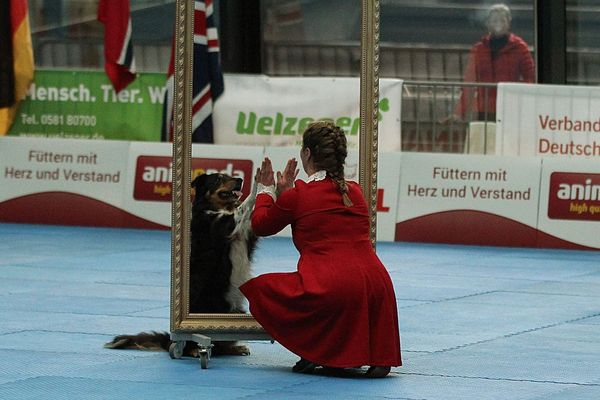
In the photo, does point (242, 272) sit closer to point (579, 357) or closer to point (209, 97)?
point (579, 357)

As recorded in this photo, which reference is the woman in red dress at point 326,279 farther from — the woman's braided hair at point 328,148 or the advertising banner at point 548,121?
the advertising banner at point 548,121

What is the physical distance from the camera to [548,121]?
57.3ft

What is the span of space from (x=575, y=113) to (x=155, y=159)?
17.0 ft

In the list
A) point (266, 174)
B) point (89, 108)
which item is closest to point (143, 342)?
point (266, 174)

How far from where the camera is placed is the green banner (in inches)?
756

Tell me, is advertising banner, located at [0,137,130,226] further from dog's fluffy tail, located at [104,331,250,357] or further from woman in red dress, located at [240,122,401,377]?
woman in red dress, located at [240,122,401,377]

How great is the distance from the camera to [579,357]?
9.08 metres

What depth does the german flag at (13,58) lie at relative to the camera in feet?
64.1

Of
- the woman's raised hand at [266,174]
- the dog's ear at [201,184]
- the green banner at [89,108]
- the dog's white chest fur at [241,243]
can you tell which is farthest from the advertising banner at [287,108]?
the woman's raised hand at [266,174]

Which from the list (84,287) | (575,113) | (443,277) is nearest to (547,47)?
(575,113)

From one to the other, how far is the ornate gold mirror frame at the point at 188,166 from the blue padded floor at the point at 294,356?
232mm

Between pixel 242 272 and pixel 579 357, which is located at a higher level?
pixel 242 272

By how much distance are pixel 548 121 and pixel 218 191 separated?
9523 millimetres

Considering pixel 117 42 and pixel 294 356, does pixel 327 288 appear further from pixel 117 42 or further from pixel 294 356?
pixel 117 42
